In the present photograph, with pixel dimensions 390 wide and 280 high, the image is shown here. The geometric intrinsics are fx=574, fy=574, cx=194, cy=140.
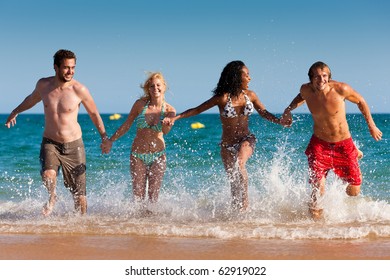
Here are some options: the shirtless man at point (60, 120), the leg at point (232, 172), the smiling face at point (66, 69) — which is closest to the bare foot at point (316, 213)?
the leg at point (232, 172)

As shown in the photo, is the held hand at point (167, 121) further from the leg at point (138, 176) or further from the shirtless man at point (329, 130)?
the shirtless man at point (329, 130)

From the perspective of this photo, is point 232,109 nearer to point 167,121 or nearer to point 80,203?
point 167,121

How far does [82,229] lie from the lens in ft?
22.2

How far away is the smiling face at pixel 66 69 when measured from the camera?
6867mm

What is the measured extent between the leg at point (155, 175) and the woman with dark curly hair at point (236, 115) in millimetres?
594

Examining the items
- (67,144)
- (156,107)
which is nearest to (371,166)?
(156,107)

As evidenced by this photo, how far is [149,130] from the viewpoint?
7.48 meters

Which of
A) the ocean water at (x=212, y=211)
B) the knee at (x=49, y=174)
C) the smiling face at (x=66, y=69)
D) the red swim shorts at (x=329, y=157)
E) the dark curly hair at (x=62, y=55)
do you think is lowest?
the ocean water at (x=212, y=211)

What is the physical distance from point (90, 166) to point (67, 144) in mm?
8536

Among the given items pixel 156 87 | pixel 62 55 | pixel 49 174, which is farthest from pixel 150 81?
pixel 49 174

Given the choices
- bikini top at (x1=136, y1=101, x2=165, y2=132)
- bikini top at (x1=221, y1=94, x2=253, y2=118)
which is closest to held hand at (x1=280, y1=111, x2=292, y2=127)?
bikini top at (x1=221, y1=94, x2=253, y2=118)

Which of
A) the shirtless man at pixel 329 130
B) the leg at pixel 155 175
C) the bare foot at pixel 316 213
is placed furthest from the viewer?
the leg at pixel 155 175

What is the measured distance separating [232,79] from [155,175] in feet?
5.28

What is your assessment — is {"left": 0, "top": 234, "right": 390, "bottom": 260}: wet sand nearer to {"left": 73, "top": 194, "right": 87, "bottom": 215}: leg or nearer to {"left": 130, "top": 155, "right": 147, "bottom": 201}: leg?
{"left": 73, "top": 194, "right": 87, "bottom": 215}: leg
